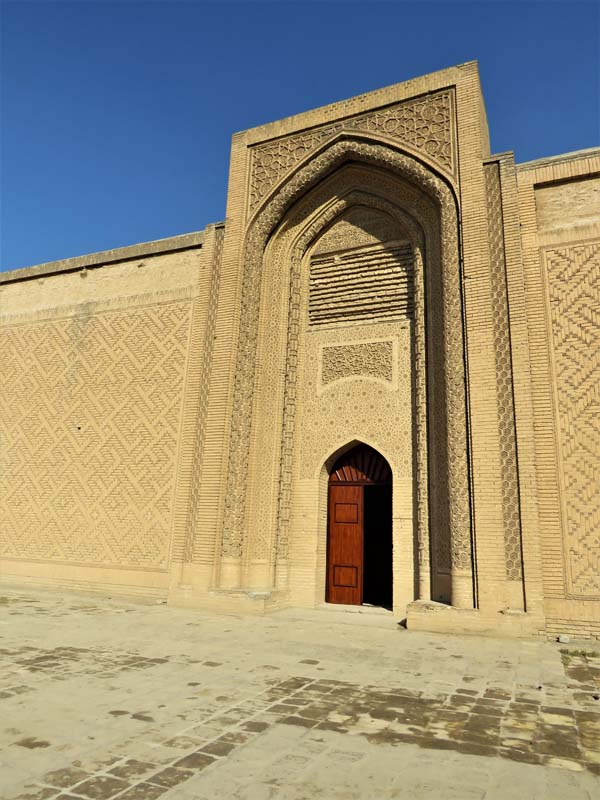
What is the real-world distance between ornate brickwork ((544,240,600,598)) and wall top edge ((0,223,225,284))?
15.2ft

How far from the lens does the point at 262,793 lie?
196cm

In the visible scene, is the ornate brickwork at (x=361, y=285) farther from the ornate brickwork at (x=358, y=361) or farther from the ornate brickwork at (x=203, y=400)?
the ornate brickwork at (x=203, y=400)

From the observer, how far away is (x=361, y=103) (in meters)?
7.43

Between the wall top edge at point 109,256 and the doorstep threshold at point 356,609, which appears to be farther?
the wall top edge at point 109,256

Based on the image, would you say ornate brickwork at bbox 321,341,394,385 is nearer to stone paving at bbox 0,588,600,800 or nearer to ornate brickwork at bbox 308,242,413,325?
ornate brickwork at bbox 308,242,413,325

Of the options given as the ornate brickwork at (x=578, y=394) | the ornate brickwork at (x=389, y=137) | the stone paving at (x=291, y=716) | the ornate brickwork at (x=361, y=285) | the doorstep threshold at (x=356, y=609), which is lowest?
the stone paving at (x=291, y=716)

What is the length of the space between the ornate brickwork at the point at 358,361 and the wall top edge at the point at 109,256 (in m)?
2.55

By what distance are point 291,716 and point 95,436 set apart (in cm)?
631

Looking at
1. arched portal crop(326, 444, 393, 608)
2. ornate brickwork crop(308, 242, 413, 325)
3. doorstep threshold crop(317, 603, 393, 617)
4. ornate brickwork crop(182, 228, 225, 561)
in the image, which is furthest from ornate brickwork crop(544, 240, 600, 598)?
ornate brickwork crop(182, 228, 225, 561)

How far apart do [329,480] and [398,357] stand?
1.82 m

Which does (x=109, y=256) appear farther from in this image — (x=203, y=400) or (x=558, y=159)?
(x=558, y=159)

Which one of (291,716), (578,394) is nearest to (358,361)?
(578,394)

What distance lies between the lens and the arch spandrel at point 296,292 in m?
5.87

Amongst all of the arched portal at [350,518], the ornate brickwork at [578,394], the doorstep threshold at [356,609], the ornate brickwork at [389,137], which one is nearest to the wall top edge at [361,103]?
the ornate brickwork at [389,137]
